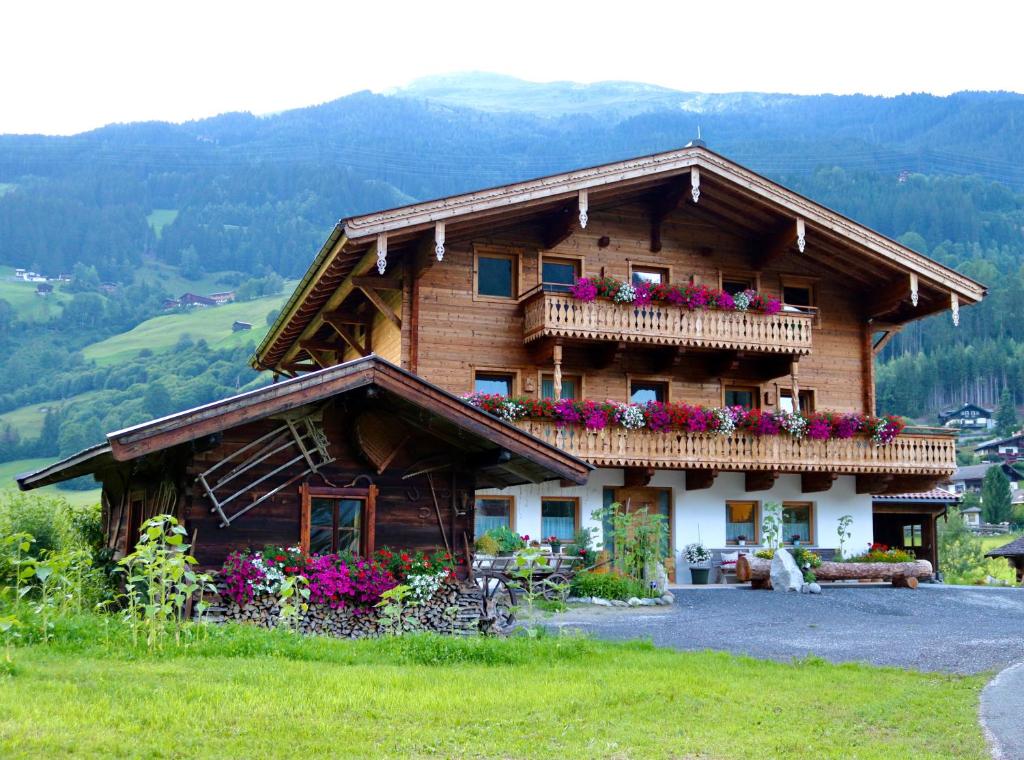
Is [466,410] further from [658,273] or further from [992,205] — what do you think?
[992,205]

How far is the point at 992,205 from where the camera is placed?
18812 cm

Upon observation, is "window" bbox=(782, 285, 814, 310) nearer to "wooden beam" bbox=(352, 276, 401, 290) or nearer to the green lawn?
"wooden beam" bbox=(352, 276, 401, 290)

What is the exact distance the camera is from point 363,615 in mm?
14281

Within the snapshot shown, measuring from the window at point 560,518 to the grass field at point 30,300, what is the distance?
460 ft

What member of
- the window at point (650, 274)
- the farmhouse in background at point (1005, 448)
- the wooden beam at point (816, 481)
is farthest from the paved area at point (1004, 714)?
the farmhouse in background at point (1005, 448)

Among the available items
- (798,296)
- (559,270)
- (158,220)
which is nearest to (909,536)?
(798,296)

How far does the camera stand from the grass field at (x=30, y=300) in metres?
154

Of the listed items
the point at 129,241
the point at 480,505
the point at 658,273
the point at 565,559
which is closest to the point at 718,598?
the point at 565,559

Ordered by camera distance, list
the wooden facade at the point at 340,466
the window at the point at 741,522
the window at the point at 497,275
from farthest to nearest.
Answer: the window at the point at 741,522, the window at the point at 497,275, the wooden facade at the point at 340,466

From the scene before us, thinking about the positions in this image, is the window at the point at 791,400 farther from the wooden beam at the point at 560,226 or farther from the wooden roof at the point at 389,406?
the wooden roof at the point at 389,406

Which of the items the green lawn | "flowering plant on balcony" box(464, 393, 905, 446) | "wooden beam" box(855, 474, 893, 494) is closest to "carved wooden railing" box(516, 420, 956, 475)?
"flowering plant on balcony" box(464, 393, 905, 446)

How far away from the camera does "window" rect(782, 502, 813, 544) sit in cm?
2986

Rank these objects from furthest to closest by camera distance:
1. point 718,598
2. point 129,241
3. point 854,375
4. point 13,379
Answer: point 129,241
point 13,379
point 854,375
point 718,598

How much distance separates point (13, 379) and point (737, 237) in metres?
124
